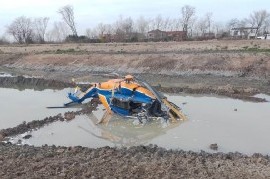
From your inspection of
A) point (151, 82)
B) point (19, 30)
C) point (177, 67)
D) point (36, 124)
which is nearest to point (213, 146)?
point (36, 124)

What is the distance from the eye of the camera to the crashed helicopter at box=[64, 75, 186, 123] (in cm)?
1466

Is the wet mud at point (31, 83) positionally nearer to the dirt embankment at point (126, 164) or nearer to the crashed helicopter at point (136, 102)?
the crashed helicopter at point (136, 102)

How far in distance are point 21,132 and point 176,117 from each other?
5.81m

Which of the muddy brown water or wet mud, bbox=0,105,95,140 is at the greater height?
wet mud, bbox=0,105,95,140

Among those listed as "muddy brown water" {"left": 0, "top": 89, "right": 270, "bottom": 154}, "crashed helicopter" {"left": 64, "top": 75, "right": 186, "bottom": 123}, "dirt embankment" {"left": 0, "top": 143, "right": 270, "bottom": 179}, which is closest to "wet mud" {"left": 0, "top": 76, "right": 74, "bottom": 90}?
"muddy brown water" {"left": 0, "top": 89, "right": 270, "bottom": 154}

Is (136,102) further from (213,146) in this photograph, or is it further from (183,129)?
(213,146)

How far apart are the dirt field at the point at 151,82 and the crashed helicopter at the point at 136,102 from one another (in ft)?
11.5

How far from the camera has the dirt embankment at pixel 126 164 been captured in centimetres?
909

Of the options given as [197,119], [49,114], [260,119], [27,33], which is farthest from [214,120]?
[27,33]

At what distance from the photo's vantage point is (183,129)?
45.4 ft

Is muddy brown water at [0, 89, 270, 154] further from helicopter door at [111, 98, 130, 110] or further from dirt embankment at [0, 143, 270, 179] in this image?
dirt embankment at [0, 143, 270, 179]

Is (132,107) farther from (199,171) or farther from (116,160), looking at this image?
(199,171)

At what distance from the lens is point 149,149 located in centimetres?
1118

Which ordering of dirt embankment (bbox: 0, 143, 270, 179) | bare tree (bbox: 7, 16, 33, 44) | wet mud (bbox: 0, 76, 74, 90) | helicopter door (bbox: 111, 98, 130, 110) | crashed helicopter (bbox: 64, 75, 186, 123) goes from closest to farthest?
dirt embankment (bbox: 0, 143, 270, 179) < crashed helicopter (bbox: 64, 75, 186, 123) < helicopter door (bbox: 111, 98, 130, 110) < wet mud (bbox: 0, 76, 74, 90) < bare tree (bbox: 7, 16, 33, 44)
